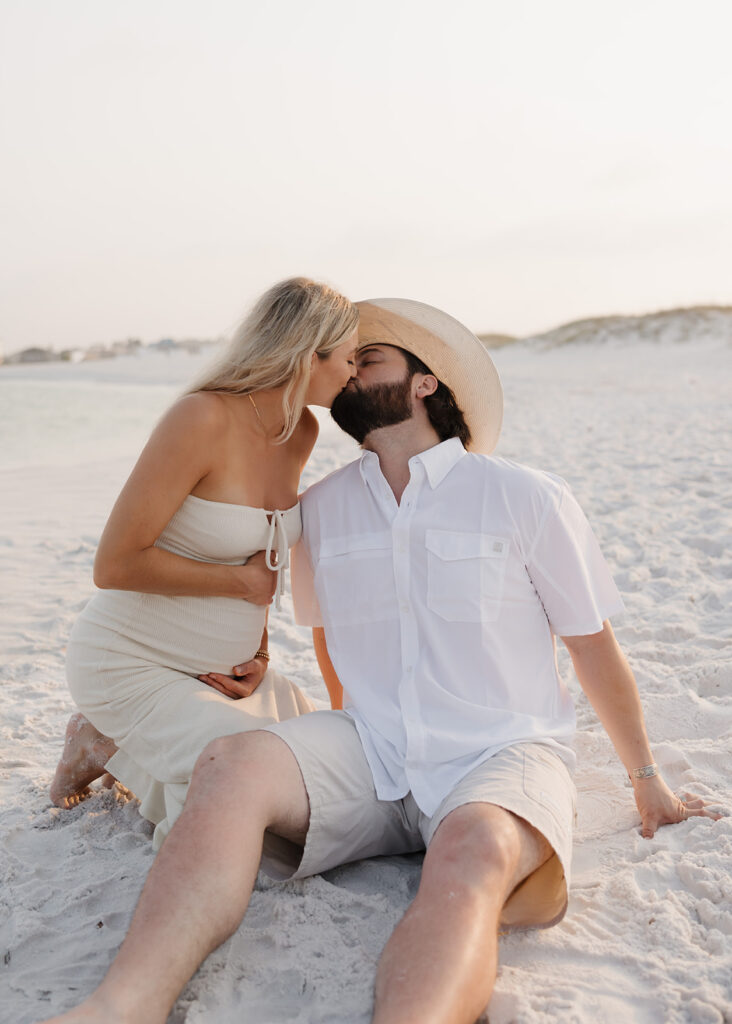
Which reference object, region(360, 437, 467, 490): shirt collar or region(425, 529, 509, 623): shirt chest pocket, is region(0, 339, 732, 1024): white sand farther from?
region(360, 437, 467, 490): shirt collar

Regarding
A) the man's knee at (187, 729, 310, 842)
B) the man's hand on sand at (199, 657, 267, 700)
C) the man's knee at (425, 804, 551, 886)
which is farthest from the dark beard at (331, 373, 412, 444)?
the man's knee at (425, 804, 551, 886)

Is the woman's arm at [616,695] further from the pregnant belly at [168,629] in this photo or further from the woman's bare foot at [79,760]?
the woman's bare foot at [79,760]

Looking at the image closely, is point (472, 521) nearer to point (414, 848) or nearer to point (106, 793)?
point (414, 848)

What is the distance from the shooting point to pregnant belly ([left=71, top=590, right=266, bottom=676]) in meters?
2.66

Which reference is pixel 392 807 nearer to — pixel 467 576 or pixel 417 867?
pixel 417 867

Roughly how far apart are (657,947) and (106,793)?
1813 millimetres

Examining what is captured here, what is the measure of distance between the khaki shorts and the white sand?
8 centimetres

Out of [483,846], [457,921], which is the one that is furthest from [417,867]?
[457,921]

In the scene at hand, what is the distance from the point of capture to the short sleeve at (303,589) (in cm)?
293

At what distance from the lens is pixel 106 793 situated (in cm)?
298

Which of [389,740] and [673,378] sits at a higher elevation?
[389,740]

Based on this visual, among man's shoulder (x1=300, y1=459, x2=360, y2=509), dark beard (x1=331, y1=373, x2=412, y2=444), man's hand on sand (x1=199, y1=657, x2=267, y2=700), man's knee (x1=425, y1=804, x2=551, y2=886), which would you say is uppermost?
dark beard (x1=331, y1=373, x2=412, y2=444)

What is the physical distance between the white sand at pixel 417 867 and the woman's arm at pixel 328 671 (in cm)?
64

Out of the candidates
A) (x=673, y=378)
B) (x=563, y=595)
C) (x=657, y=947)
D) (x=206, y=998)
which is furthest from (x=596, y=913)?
(x=673, y=378)
